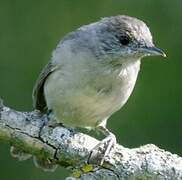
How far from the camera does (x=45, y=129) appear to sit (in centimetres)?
735

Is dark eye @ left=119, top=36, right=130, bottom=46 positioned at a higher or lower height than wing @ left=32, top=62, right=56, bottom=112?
higher

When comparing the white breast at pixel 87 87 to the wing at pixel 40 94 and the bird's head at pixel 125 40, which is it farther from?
the wing at pixel 40 94

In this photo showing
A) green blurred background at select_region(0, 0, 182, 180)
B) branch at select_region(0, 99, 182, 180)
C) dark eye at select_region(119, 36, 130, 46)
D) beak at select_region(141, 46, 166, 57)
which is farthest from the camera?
green blurred background at select_region(0, 0, 182, 180)

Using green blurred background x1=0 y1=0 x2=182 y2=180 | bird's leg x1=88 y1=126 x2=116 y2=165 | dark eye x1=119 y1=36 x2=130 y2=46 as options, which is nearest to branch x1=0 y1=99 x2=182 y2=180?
bird's leg x1=88 y1=126 x2=116 y2=165

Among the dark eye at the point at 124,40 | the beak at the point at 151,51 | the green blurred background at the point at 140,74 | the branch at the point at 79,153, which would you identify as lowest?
the green blurred background at the point at 140,74

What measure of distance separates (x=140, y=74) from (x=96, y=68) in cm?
298

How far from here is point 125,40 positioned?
844 centimetres

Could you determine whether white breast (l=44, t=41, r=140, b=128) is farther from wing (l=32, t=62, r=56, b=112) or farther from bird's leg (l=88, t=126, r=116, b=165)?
bird's leg (l=88, t=126, r=116, b=165)

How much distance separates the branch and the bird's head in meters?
1.20

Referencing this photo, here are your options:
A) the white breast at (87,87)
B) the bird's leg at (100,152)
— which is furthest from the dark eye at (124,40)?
the bird's leg at (100,152)

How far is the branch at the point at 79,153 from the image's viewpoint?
7141mm

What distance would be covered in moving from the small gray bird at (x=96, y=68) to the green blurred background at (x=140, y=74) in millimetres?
2163

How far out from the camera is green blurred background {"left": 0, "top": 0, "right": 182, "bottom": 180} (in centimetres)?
1091

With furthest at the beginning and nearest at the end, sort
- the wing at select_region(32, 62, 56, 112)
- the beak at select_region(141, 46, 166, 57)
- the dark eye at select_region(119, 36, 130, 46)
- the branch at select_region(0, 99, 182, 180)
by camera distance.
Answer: the wing at select_region(32, 62, 56, 112), the dark eye at select_region(119, 36, 130, 46), the beak at select_region(141, 46, 166, 57), the branch at select_region(0, 99, 182, 180)
